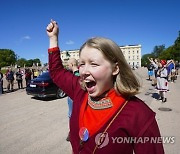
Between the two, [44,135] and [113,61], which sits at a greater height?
[113,61]

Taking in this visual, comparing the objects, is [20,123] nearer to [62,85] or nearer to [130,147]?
[62,85]

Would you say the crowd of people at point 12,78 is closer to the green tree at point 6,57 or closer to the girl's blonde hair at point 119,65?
the girl's blonde hair at point 119,65

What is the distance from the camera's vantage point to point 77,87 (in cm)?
192

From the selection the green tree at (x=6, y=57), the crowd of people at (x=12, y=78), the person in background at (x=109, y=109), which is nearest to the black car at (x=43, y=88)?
the crowd of people at (x=12, y=78)

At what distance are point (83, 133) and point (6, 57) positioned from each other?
12493cm

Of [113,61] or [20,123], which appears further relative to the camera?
[20,123]

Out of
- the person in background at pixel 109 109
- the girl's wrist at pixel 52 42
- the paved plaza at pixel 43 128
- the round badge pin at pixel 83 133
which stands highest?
the girl's wrist at pixel 52 42

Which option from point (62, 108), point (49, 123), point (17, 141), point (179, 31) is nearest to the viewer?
point (17, 141)

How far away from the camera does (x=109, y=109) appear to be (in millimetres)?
1461

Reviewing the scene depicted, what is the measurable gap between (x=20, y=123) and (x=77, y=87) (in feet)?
17.4

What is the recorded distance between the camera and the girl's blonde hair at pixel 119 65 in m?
1.47

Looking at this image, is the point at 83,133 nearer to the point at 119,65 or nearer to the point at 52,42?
the point at 119,65

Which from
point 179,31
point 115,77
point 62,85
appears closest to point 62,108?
point 62,85

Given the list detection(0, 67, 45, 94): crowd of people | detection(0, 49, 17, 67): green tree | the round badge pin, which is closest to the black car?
detection(0, 67, 45, 94): crowd of people
